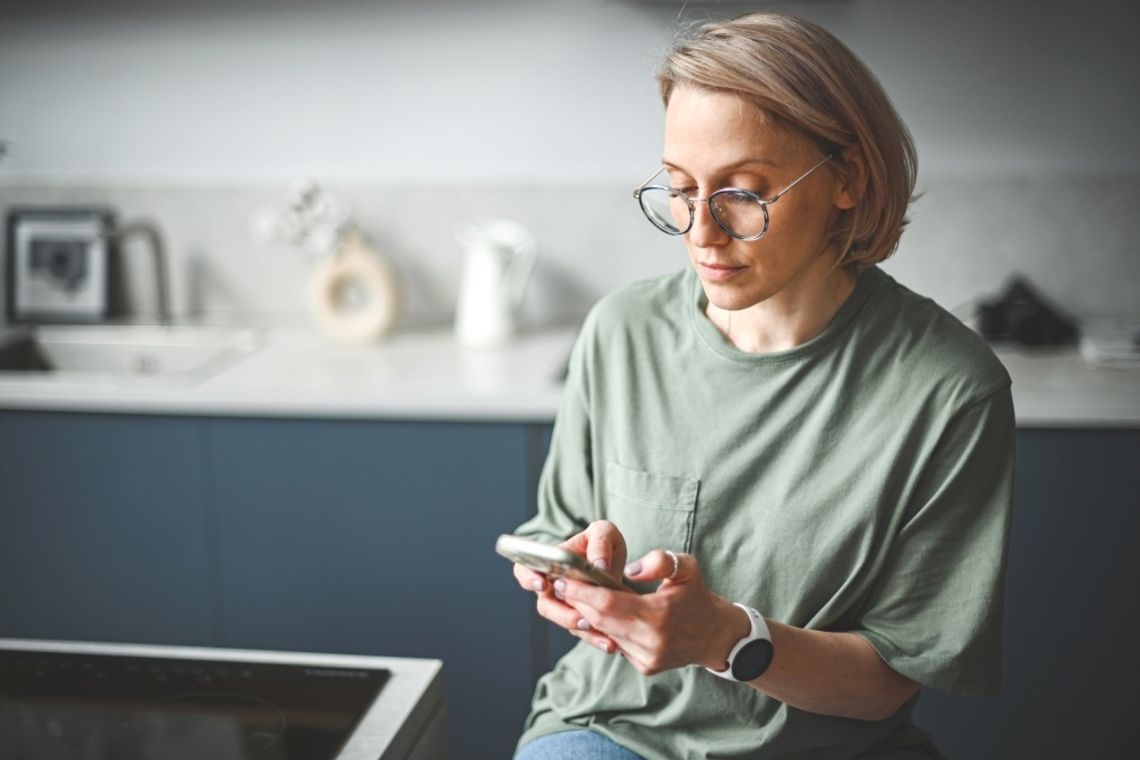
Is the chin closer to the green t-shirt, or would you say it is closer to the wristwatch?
the green t-shirt

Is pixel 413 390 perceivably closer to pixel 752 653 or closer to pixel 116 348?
pixel 116 348

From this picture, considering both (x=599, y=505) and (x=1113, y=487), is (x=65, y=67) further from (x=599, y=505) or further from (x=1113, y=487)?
(x=1113, y=487)

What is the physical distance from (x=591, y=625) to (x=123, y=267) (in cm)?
206

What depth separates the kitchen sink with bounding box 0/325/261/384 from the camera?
2.58 metres

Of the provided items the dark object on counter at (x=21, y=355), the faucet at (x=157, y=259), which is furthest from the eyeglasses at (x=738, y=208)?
the dark object on counter at (x=21, y=355)

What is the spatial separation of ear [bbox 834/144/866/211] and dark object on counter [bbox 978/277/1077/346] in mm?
1288

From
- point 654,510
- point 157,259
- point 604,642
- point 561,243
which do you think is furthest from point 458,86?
point 604,642

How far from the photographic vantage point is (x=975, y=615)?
3.90ft

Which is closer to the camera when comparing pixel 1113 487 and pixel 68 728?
pixel 68 728

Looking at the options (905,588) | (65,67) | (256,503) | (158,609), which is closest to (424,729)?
(905,588)

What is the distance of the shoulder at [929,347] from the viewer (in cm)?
121

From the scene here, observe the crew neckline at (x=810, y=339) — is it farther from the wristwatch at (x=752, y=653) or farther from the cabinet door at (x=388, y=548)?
the cabinet door at (x=388, y=548)

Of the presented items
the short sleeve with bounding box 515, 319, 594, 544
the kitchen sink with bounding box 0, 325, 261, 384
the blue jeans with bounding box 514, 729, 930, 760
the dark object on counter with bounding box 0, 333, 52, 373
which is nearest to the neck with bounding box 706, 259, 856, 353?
the short sleeve with bounding box 515, 319, 594, 544

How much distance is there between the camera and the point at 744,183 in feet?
3.72
